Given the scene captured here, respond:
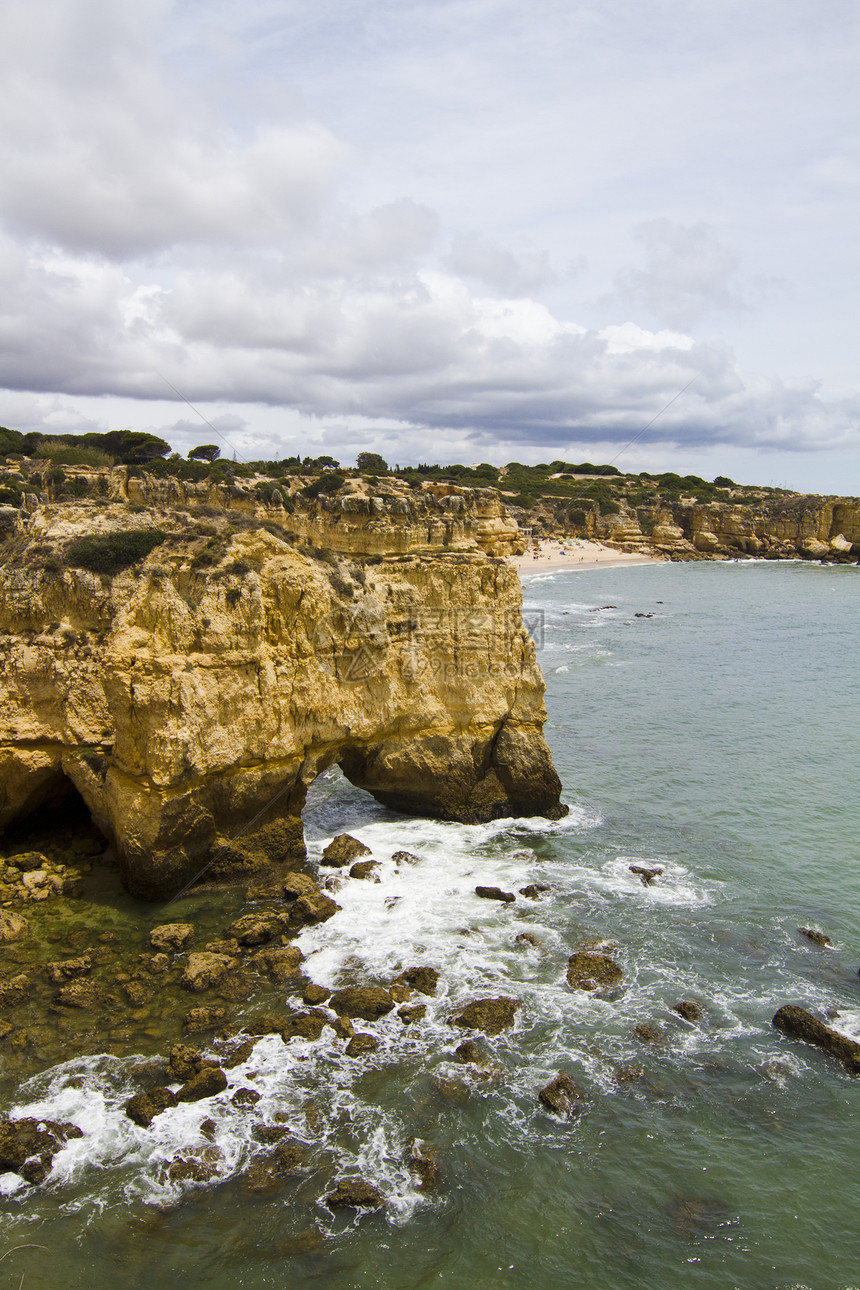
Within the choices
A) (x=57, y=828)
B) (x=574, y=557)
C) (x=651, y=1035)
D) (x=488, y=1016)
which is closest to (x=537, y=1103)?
(x=488, y=1016)

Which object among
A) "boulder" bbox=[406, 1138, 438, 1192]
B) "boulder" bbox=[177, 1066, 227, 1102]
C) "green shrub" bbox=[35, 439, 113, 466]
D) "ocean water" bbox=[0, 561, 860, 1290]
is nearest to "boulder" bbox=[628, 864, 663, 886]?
"ocean water" bbox=[0, 561, 860, 1290]

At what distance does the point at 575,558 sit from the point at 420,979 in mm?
89932

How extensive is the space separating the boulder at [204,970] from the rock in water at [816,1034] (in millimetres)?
8788

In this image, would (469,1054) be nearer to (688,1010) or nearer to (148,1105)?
(688,1010)

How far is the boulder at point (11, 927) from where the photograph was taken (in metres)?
13.0

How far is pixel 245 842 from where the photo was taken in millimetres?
15406

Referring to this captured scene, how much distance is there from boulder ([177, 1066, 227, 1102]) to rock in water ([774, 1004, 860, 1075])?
27.4ft

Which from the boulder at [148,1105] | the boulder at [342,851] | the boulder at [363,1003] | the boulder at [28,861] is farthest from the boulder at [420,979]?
the boulder at [28,861]

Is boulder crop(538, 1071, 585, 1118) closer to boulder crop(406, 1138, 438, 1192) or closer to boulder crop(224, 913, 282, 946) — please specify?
boulder crop(406, 1138, 438, 1192)

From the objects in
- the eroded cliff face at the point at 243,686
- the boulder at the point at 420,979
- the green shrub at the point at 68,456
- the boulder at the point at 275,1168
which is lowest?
the boulder at the point at 275,1168

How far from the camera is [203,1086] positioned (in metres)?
10.0

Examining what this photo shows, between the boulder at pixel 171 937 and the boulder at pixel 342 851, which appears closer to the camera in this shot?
the boulder at pixel 171 937

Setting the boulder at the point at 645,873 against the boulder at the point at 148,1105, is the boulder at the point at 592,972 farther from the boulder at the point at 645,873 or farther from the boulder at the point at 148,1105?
the boulder at the point at 148,1105

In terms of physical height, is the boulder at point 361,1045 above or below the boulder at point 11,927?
below
